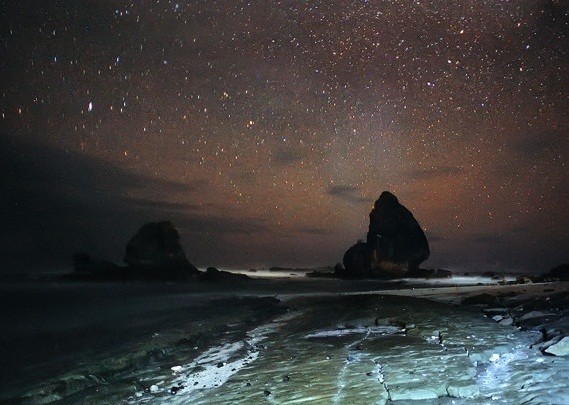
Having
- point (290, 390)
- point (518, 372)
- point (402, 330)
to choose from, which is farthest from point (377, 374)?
point (402, 330)

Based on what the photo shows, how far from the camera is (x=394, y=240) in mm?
97125

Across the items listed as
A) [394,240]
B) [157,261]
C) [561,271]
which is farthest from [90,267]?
[561,271]

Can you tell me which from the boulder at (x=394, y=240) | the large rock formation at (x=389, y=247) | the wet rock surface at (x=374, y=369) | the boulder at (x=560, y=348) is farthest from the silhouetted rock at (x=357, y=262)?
the boulder at (x=560, y=348)

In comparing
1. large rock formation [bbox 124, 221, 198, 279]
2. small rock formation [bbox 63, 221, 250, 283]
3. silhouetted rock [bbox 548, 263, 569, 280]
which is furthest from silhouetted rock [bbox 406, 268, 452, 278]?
large rock formation [bbox 124, 221, 198, 279]

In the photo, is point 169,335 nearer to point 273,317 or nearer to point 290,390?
point 273,317

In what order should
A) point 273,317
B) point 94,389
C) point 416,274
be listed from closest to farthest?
point 94,389
point 273,317
point 416,274

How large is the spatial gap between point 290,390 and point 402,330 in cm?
780

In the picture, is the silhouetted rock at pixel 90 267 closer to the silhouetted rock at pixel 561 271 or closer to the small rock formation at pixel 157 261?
the small rock formation at pixel 157 261

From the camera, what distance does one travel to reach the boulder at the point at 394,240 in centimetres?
9519

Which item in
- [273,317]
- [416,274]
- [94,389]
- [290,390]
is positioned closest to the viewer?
[290,390]

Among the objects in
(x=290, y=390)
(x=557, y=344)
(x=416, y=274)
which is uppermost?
(x=557, y=344)

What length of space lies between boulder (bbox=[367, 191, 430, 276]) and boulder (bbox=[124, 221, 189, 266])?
49.6m

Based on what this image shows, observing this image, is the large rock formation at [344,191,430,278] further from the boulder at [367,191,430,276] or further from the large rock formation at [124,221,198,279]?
the large rock formation at [124,221,198,279]

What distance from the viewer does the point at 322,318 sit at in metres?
20.2
